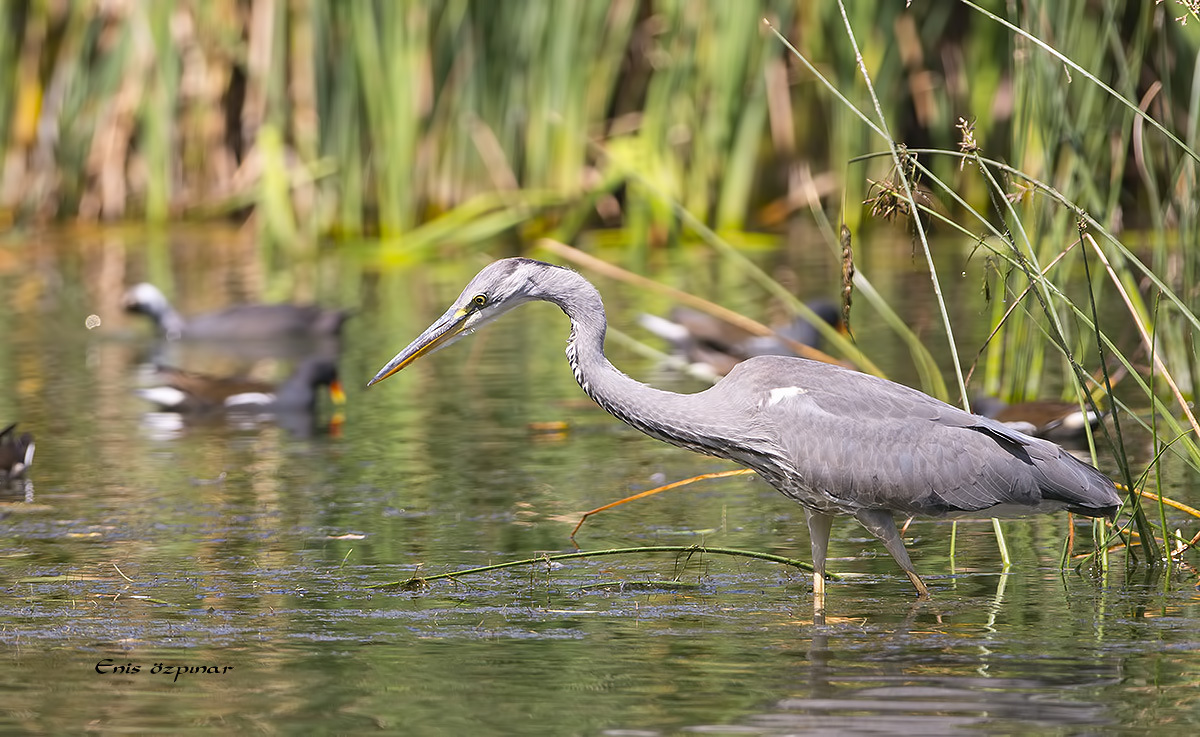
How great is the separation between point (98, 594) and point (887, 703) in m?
2.50

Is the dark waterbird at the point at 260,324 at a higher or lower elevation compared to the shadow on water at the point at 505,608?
higher

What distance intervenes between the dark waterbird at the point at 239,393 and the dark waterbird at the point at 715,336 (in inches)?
86.8

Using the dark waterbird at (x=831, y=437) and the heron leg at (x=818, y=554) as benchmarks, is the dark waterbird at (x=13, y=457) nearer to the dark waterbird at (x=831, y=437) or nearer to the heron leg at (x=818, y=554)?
the dark waterbird at (x=831, y=437)

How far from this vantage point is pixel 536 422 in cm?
917

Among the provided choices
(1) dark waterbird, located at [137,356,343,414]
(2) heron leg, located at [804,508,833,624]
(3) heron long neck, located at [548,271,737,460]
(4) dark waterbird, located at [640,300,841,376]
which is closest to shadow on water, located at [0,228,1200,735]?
(2) heron leg, located at [804,508,833,624]

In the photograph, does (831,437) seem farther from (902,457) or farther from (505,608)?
(505,608)

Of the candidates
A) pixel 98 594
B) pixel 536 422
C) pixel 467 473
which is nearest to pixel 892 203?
pixel 98 594

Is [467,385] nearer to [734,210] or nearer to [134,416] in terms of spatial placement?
[134,416]

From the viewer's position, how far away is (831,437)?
17.9ft

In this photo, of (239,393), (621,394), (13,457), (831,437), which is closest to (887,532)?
(831,437)

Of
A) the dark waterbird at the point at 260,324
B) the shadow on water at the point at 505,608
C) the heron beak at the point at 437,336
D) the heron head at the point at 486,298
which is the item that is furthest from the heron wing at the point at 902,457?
the dark waterbird at the point at 260,324

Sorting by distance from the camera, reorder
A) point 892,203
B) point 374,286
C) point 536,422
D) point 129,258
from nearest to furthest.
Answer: point 892,203
point 536,422
point 374,286
point 129,258

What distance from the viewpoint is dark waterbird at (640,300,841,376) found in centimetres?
1114

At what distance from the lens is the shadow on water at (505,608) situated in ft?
14.4
